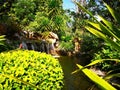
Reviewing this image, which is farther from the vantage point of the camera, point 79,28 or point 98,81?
point 79,28

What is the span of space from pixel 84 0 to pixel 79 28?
377 centimetres

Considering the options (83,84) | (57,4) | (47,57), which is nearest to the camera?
(47,57)

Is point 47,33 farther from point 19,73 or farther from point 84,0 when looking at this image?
point 19,73

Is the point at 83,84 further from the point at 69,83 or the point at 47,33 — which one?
the point at 47,33

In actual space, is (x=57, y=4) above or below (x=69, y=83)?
above

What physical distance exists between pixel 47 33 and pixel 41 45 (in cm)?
625

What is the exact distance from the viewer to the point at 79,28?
3950 cm

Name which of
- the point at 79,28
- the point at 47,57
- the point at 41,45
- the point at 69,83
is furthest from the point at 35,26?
the point at 47,57

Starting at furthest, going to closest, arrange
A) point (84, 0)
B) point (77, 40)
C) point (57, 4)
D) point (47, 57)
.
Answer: point (57, 4)
point (84, 0)
point (77, 40)
point (47, 57)

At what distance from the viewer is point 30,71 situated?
7699 millimetres

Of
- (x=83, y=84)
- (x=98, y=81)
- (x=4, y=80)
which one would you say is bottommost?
(x=83, y=84)

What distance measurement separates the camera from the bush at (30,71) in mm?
7320

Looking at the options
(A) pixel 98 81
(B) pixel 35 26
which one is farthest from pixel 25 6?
(A) pixel 98 81

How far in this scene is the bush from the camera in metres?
7.32
